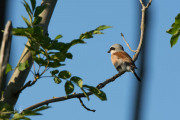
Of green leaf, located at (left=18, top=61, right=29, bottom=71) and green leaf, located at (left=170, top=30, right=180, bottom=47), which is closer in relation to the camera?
green leaf, located at (left=18, top=61, right=29, bottom=71)

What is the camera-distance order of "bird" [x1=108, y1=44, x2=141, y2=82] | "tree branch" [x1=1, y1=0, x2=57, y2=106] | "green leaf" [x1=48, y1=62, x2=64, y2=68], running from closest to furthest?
"tree branch" [x1=1, y1=0, x2=57, y2=106], "green leaf" [x1=48, y1=62, x2=64, y2=68], "bird" [x1=108, y1=44, x2=141, y2=82]

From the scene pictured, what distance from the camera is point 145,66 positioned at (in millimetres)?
2254

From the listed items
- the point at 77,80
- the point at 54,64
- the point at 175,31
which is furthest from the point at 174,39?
the point at 54,64

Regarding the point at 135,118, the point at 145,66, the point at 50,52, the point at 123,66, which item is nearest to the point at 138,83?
the point at 145,66

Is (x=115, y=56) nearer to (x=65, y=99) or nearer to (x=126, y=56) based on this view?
(x=126, y=56)

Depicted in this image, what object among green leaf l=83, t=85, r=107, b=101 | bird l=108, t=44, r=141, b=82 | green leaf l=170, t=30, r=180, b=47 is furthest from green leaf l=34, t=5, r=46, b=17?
bird l=108, t=44, r=141, b=82

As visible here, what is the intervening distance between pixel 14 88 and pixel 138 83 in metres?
0.96

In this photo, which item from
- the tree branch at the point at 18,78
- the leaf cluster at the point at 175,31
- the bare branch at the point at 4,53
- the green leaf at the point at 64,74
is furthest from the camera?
the leaf cluster at the point at 175,31

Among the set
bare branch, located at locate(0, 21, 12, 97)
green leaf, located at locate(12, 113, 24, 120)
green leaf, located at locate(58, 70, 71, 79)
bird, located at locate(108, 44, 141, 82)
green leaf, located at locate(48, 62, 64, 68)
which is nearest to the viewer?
bare branch, located at locate(0, 21, 12, 97)

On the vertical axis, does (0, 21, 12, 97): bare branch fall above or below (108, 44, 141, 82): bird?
below

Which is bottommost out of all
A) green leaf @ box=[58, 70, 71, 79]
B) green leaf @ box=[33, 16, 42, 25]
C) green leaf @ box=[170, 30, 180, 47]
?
green leaf @ box=[58, 70, 71, 79]

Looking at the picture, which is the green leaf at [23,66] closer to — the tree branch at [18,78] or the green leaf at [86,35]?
the tree branch at [18,78]

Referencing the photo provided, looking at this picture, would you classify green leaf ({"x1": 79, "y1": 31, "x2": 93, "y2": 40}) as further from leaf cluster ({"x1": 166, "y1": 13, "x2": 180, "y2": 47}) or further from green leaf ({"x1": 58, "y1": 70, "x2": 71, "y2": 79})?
leaf cluster ({"x1": 166, "y1": 13, "x2": 180, "y2": 47})

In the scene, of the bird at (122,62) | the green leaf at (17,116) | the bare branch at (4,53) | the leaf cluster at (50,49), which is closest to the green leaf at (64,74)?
the leaf cluster at (50,49)
